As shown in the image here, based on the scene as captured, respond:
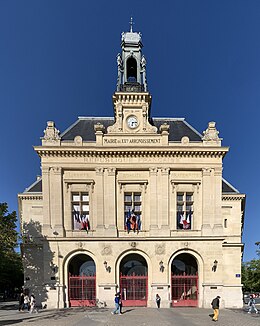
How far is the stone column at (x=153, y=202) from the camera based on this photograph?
26.3m

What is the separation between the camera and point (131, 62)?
1271 inches

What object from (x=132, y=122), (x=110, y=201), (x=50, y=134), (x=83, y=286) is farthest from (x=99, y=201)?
(x=132, y=122)

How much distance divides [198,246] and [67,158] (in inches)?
593

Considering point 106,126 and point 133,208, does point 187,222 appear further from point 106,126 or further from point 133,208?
point 106,126

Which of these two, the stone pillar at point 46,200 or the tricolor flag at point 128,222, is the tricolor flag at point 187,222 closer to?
the tricolor flag at point 128,222

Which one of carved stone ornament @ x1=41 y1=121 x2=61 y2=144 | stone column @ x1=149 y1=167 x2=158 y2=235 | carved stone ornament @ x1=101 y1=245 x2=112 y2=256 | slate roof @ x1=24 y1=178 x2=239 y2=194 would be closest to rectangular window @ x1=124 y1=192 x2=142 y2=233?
stone column @ x1=149 y1=167 x2=158 y2=235

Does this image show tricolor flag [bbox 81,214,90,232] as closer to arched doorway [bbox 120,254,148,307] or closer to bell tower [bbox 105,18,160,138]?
arched doorway [bbox 120,254,148,307]

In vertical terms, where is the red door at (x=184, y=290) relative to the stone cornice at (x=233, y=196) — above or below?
below

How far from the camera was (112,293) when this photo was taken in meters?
25.0

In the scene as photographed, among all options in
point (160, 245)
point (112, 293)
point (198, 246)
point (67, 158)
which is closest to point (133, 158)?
point (67, 158)

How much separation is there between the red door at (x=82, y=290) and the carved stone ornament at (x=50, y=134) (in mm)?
13103

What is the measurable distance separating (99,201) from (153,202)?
5.19 metres

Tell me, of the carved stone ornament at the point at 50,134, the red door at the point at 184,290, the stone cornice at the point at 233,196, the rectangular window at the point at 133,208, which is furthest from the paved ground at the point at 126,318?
the carved stone ornament at the point at 50,134

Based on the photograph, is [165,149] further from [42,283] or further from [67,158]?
[42,283]
